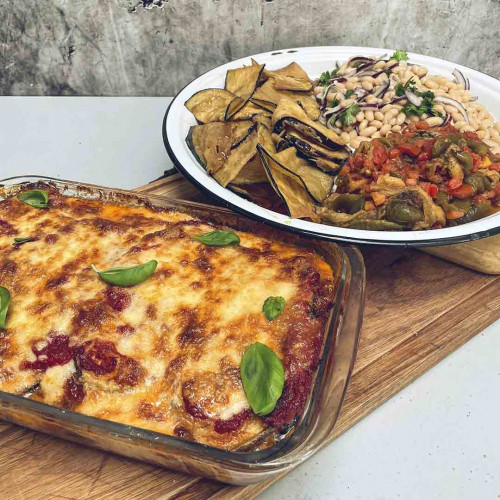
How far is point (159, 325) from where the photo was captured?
1.87m

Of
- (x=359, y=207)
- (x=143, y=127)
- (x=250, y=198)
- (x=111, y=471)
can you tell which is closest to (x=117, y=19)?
(x=143, y=127)

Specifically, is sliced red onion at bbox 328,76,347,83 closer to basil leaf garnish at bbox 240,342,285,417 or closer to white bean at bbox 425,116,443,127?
white bean at bbox 425,116,443,127

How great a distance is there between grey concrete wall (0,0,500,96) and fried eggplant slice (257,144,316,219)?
1.66 m

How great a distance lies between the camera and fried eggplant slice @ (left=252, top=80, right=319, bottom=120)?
312 cm

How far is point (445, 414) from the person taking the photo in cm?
211

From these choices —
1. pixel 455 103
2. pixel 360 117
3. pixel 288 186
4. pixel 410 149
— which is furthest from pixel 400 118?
pixel 288 186

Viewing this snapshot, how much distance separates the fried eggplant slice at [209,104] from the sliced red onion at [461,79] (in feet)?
4.56

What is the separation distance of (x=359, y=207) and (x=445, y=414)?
97 centimetres

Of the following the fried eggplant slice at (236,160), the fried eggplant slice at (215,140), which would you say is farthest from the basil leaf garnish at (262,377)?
the fried eggplant slice at (215,140)

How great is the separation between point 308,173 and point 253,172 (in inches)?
10.7

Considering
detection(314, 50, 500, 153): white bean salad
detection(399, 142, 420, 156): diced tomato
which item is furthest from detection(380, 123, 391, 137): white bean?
detection(399, 142, 420, 156): diced tomato

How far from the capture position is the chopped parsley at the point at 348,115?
3152 mm

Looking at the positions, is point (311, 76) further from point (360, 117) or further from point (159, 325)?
point (159, 325)

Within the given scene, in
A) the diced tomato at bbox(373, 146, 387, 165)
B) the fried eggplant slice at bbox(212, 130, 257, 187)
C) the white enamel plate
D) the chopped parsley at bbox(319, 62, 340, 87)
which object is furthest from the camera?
the chopped parsley at bbox(319, 62, 340, 87)
